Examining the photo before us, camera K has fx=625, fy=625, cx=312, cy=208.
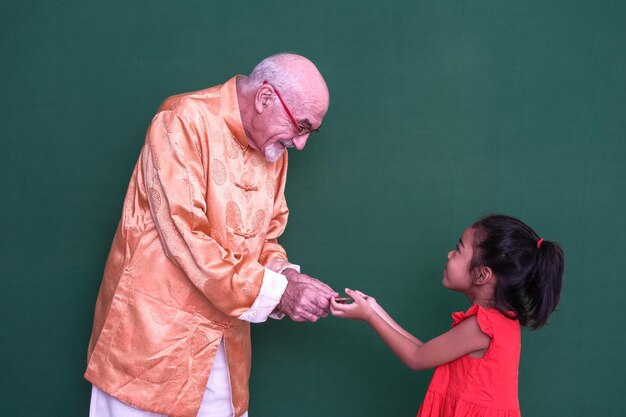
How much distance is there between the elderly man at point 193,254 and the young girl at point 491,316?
400mm

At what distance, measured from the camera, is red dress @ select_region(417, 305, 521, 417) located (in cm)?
207

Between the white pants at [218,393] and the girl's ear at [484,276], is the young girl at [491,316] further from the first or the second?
the white pants at [218,393]

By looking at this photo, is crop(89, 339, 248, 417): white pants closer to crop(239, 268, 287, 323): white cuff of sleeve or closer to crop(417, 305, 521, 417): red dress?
crop(239, 268, 287, 323): white cuff of sleeve

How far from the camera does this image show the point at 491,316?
2088 millimetres

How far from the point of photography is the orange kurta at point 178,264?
2031 mm

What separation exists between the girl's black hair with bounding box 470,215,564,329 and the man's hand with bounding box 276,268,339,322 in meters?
0.56

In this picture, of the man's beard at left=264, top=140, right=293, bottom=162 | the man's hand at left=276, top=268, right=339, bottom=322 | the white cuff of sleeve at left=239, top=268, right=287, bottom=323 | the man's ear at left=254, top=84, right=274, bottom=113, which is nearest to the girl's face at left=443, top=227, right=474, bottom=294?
the man's hand at left=276, top=268, right=339, bottom=322

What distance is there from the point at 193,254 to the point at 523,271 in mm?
1083

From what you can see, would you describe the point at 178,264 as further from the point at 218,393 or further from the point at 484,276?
the point at 484,276

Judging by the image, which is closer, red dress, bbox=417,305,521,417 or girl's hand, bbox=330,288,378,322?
red dress, bbox=417,305,521,417

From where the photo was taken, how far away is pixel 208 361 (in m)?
2.18

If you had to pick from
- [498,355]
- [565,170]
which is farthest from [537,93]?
[498,355]

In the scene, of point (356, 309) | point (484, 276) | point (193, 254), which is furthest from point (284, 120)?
point (484, 276)

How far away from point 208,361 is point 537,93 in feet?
5.94
